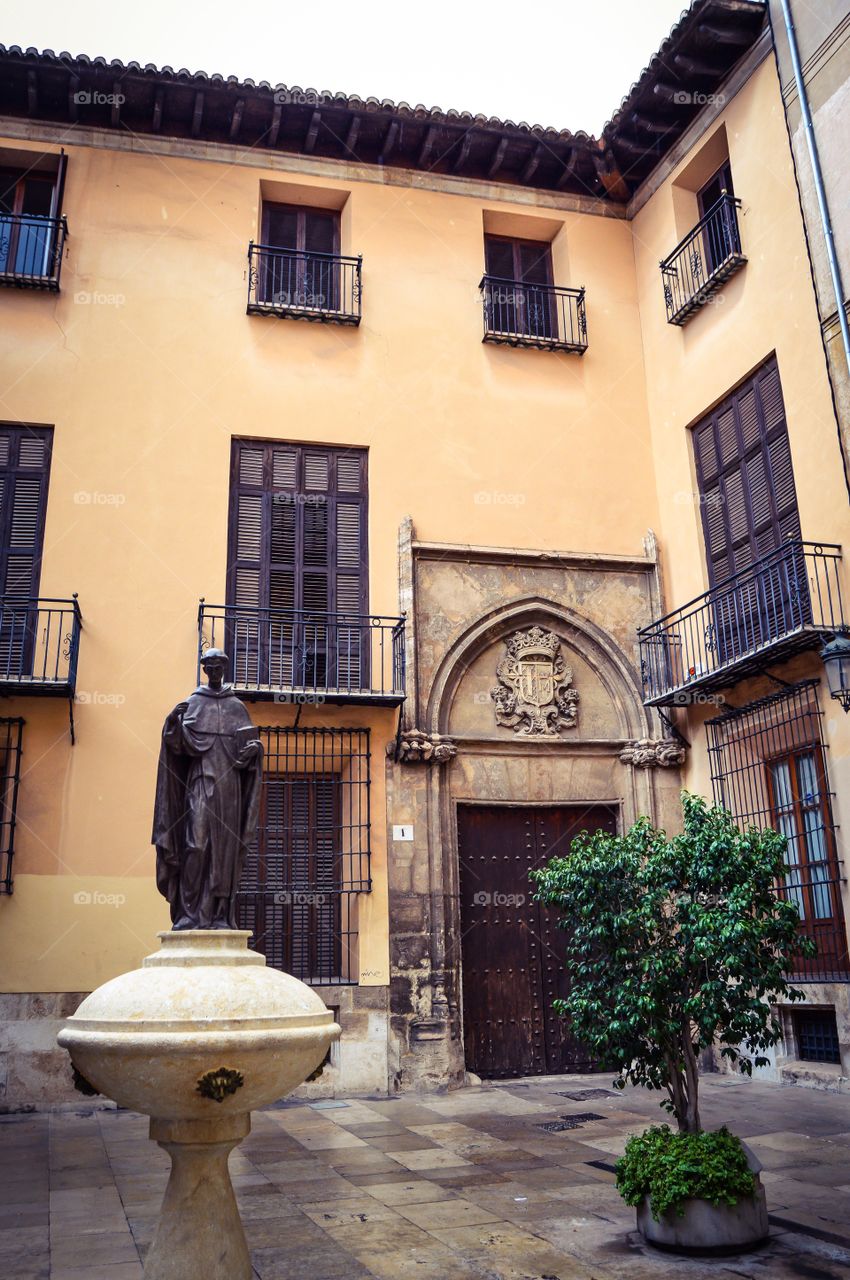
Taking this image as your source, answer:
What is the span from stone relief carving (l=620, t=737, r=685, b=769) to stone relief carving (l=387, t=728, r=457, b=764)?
212 centimetres

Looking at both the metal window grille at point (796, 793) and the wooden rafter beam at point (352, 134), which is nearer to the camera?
the metal window grille at point (796, 793)

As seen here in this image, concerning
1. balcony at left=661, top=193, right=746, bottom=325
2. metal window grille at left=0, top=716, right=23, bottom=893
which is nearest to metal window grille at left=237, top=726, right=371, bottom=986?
metal window grille at left=0, top=716, right=23, bottom=893

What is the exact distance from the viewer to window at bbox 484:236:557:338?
1307 cm

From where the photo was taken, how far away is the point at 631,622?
1223cm

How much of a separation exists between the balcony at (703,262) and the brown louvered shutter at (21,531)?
7.21m

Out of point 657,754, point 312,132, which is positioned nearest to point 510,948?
point 657,754

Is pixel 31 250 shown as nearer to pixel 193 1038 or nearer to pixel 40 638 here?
pixel 40 638

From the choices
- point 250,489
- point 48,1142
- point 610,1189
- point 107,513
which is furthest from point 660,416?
point 48,1142

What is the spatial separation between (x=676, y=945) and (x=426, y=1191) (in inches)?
82.7

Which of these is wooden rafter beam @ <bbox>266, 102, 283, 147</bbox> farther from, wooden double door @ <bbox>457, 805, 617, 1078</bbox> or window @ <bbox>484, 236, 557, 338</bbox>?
wooden double door @ <bbox>457, 805, 617, 1078</bbox>

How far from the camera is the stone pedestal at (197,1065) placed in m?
4.02

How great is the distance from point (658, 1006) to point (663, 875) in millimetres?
700

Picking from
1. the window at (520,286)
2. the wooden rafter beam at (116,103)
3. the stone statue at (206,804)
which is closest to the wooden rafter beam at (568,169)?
the window at (520,286)

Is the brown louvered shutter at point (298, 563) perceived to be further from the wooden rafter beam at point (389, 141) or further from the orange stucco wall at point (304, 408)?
the wooden rafter beam at point (389, 141)
